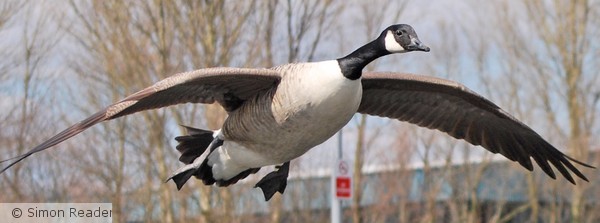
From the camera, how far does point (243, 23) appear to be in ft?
47.7

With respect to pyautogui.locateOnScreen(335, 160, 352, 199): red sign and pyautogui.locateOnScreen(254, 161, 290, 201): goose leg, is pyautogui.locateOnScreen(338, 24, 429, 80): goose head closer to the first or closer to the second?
pyautogui.locateOnScreen(254, 161, 290, 201): goose leg

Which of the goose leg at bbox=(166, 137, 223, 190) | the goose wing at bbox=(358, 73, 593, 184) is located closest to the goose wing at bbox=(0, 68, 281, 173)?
the goose leg at bbox=(166, 137, 223, 190)

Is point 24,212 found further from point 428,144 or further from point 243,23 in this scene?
point 428,144

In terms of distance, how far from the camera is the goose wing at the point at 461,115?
23.3ft

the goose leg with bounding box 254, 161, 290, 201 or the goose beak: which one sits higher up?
the goose beak

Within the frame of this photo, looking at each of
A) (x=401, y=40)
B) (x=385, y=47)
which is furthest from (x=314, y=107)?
(x=401, y=40)

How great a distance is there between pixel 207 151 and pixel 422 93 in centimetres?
177

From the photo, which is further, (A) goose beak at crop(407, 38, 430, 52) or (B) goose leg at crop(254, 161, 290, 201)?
(B) goose leg at crop(254, 161, 290, 201)

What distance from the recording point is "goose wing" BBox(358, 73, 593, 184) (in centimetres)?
710

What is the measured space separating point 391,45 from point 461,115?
Answer: 232 centimetres

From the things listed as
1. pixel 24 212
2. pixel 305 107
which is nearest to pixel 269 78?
pixel 305 107

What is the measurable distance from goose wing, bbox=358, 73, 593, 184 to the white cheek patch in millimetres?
1435

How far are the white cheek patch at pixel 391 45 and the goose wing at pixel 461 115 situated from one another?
1.44 meters

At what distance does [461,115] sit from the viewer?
24.8 ft
